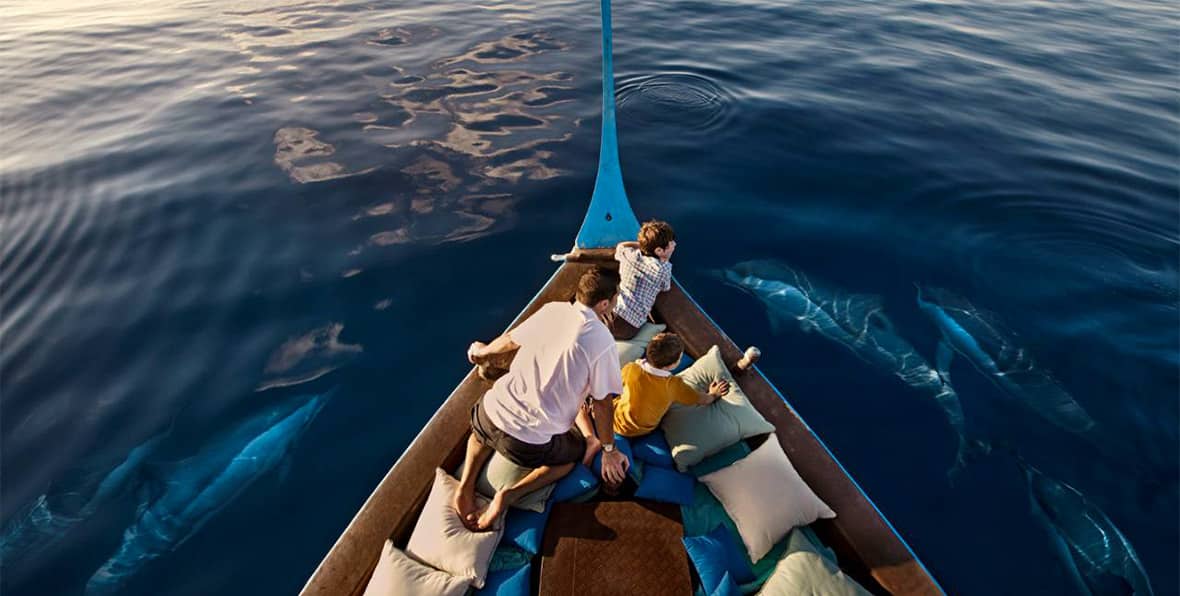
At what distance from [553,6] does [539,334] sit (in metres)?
26.9

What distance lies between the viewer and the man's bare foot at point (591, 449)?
5273 mm

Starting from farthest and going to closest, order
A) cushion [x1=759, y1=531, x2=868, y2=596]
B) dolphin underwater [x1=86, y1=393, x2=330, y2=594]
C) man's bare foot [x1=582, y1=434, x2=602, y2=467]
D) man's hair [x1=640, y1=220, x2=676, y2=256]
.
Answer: man's hair [x1=640, y1=220, x2=676, y2=256], dolphin underwater [x1=86, y1=393, x2=330, y2=594], man's bare foot [x1=582, y1=434, x2=602, y2=467], cushion [x1=759, y1=531, x2=868, y2=596]

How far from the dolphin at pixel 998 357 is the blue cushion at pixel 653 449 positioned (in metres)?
5.68

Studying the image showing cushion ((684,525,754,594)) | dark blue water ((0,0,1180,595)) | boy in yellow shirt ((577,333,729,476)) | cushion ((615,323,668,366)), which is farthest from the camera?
dark blue water ((0,0,1180,595))

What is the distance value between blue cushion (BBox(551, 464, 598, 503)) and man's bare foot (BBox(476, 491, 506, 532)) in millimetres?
554

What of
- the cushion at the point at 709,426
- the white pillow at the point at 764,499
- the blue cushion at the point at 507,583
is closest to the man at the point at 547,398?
the blue cushion at the point at 507,583

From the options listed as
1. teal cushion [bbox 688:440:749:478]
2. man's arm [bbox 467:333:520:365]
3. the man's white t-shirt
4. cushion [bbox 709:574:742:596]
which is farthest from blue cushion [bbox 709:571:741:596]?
man's arm [bbox 467:333:520:365]

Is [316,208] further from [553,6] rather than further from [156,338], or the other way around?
[553,6]

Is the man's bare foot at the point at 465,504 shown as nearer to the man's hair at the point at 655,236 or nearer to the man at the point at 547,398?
the man at the point at 547,398

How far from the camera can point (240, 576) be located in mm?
6020

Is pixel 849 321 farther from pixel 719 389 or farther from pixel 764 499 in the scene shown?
pixel 764 499

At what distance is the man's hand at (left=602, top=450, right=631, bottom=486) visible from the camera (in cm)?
488

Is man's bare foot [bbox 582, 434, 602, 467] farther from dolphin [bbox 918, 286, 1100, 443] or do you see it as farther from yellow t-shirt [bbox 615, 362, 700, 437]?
dolphin [bbox 918, 286, 1100, 443]

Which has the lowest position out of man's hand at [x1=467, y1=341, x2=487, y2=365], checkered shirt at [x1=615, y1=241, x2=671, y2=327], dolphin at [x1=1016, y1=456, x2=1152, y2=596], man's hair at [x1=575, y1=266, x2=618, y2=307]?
dolphin at [x1=1016, y1=456, x2=1152, y2=596]
